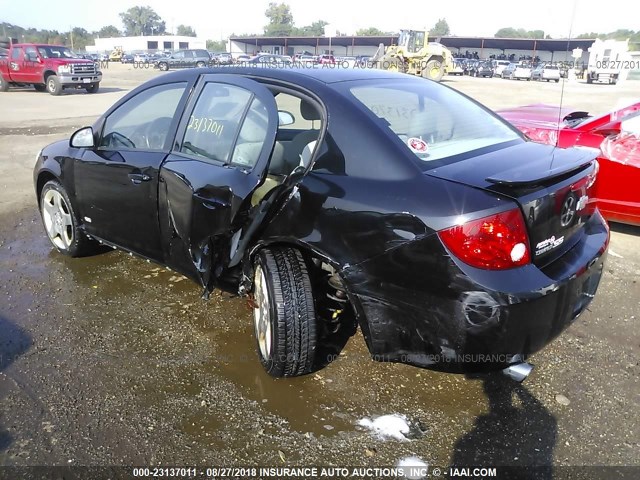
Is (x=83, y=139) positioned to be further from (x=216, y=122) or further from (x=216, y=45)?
(x=216, y=45)

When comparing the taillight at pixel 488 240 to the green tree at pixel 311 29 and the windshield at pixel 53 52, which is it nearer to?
the windshield at pixel 53 52

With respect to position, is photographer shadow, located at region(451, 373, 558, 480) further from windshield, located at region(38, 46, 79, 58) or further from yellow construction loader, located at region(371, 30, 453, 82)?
yellow construction loader, located at region(371, 30, 453, 82)

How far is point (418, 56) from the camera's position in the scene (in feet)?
115

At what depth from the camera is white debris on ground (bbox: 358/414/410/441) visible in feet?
8.55

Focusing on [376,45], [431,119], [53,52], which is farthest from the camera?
[376,45]

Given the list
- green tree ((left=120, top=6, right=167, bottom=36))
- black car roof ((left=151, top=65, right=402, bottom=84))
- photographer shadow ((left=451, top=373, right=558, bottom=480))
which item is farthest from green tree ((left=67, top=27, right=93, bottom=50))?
photographer shadow ((left=451, top=373, right=558, bottom=480))

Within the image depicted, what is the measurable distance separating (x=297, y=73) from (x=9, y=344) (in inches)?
96.3

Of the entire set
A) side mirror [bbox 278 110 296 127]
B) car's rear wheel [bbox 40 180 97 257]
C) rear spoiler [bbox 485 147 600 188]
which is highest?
side mirror [bbox 278 110 296 127]

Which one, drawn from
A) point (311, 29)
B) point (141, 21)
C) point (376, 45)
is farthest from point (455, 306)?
point (141, 21)

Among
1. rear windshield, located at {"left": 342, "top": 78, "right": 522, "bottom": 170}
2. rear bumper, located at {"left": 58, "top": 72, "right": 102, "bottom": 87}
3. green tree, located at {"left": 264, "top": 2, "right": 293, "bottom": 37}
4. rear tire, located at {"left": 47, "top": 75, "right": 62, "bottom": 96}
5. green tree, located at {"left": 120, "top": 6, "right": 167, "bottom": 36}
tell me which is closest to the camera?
rear windshield, located at {"left": 342, "top": 78, "right": 522, "bottom": 170}

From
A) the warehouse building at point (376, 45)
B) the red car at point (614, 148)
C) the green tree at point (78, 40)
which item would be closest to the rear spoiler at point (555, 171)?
the red car at point (614, 148)

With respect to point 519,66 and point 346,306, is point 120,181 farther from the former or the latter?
point 519,66

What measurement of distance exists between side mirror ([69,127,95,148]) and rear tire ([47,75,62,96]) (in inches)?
758

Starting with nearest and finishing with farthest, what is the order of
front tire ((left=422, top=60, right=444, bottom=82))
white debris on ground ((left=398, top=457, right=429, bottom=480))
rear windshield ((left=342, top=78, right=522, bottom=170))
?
white debris on ground ((left=398, top=457, right=429, bottom=480)) < rear windshield ((left=342, top=78, right=522, bottom=170)) < front tire ((left=422, top=60, right=444, bottom=82))
